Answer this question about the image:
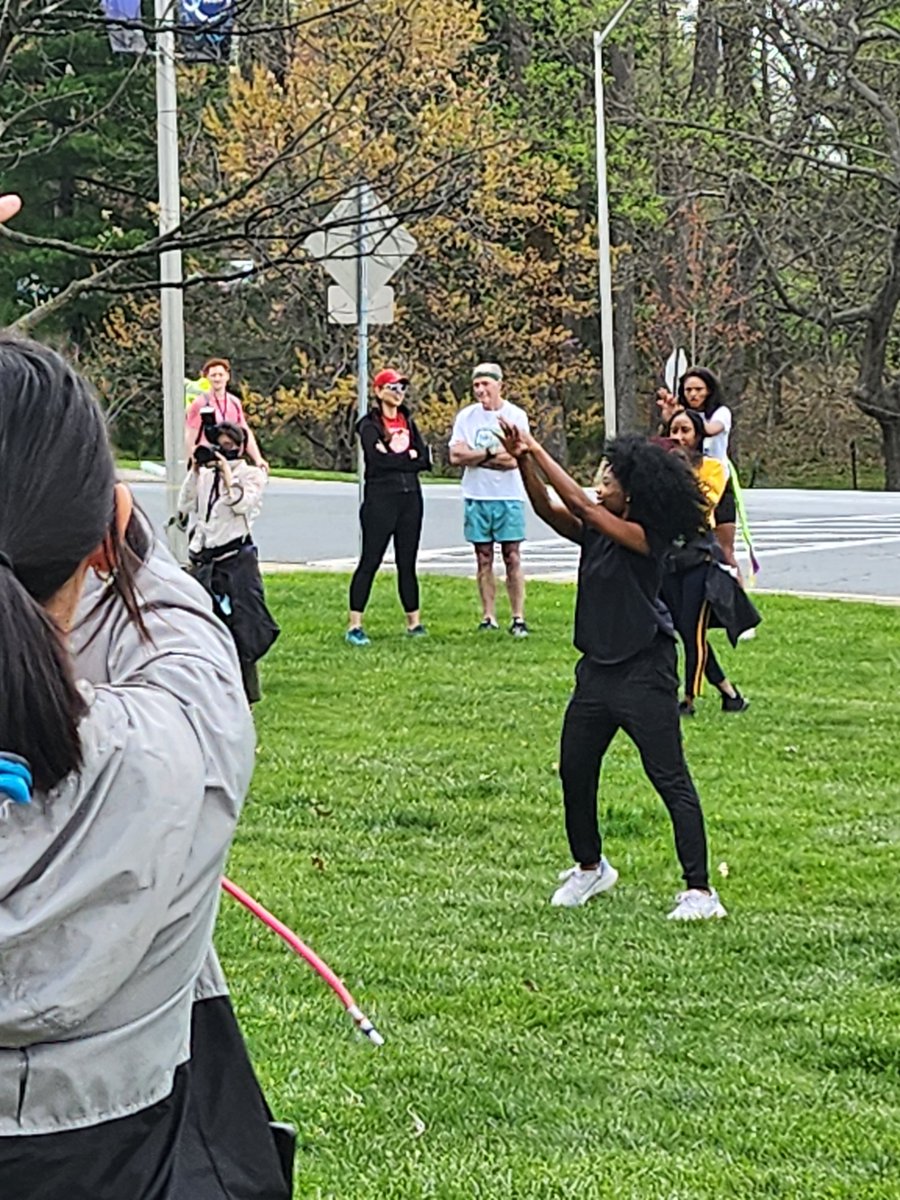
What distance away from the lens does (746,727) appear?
9.38 m

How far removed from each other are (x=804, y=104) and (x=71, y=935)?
34803mm

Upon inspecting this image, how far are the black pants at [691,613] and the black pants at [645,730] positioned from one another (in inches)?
134

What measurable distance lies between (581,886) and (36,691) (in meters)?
4.74

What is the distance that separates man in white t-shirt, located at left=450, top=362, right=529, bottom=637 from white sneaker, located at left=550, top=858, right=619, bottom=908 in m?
5.66

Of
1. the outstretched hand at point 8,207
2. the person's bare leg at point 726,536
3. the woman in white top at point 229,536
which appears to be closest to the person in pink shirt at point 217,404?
the woman in white top at point 229,536

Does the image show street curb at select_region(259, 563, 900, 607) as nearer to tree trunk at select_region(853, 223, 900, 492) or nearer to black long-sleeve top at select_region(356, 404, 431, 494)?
black long-sleeve top at select_region(356, 404, 431, 494)

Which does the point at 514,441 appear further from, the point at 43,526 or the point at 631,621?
the point at 43,526

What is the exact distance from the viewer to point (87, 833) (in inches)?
66.6

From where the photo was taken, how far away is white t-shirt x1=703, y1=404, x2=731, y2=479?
33.6 ft

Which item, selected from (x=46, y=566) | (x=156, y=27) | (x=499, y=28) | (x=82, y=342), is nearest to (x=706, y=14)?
(x=499, y=28)

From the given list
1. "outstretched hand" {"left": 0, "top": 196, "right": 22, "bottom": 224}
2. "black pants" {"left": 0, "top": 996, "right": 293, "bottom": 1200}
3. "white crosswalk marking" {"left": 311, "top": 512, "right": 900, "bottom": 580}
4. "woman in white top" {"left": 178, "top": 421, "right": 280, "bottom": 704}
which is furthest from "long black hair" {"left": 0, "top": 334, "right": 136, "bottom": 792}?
"white crosswalk marking" {"left": 311, "top": 512, "right": 900, "bottom": 580}

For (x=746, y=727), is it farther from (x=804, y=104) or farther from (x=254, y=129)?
(x=804, y=104)

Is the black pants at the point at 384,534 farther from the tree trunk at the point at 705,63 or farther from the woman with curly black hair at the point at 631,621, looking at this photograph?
the tree trunk at the point at 705,63

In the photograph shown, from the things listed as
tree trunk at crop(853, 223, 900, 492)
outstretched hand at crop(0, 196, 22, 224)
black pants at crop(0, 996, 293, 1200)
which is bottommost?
black pants at crop(0, 996, 293, 1200)
